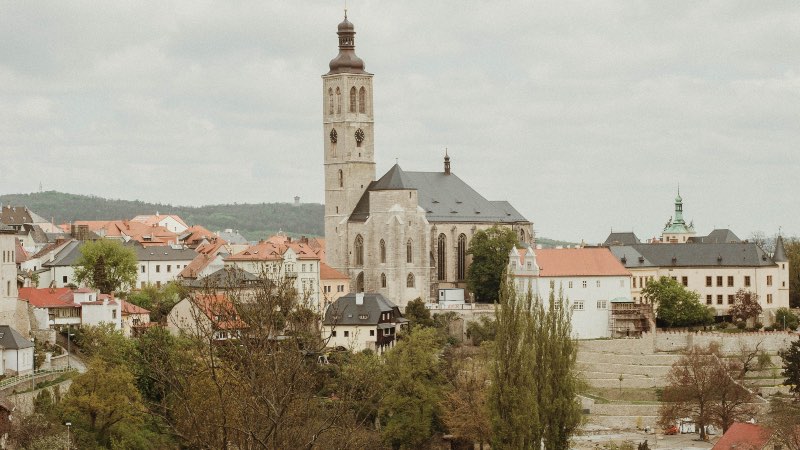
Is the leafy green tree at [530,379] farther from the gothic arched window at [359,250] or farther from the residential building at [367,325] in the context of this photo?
the gothic arched window at [359,250]

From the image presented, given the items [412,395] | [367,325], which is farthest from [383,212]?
[412,395]

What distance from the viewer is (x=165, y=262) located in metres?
101

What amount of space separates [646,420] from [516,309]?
14576 mm

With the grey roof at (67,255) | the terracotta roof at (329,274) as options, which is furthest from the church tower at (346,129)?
the grey roof at (67,255)

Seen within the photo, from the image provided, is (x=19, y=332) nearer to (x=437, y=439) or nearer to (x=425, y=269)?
(x=437, y=439)

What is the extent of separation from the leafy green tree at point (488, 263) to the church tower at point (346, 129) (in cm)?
925

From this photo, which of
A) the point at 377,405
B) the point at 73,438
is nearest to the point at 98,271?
the point at 377,405

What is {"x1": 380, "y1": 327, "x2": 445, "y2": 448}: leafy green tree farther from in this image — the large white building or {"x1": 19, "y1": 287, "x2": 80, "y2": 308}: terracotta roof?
the large white building

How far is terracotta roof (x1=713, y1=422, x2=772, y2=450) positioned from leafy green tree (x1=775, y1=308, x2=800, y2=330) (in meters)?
30.8

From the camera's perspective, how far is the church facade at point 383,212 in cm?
8981

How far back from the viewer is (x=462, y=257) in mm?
94750

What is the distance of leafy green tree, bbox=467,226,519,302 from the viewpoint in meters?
89.7

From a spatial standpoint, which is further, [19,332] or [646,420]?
[646,420]

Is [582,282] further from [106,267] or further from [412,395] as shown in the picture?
[106,267]
